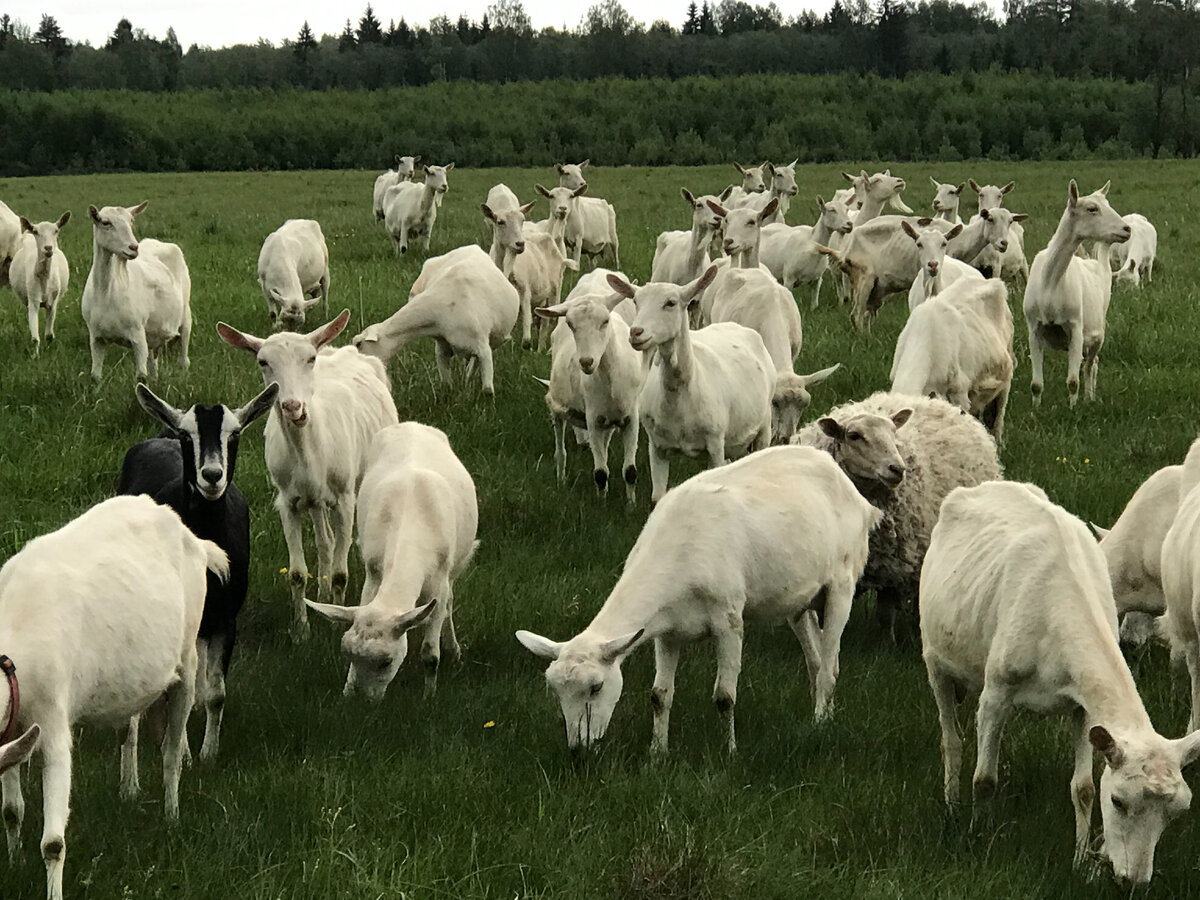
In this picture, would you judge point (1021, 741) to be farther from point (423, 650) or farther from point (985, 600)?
point (423, 650)

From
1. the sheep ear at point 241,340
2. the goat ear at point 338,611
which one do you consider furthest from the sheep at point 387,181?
the goat ear at point 338,611

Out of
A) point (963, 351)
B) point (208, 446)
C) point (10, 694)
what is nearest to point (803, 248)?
point (963, 351)

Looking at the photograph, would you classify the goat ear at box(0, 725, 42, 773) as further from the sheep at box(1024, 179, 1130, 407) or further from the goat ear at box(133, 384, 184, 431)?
the sheep at box(1024, 179, 1130, 407)

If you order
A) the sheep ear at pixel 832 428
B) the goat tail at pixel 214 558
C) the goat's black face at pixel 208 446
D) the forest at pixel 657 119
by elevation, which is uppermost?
the forest at pixel 657 119

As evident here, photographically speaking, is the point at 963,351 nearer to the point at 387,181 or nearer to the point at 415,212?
the point at 415,212

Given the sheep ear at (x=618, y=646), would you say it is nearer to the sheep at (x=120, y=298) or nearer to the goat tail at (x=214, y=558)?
the goat tail at (x=214, y=558)

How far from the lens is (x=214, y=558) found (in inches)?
249

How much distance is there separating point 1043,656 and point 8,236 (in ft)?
51.6

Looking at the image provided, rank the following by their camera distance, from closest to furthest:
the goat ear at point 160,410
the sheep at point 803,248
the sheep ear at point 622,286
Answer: the goat ear at point 160,410 → the sheep ear at point 622,286 → the sheep at point 803,248

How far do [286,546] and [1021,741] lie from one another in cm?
508

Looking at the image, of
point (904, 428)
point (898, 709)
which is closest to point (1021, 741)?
point (898, 709)

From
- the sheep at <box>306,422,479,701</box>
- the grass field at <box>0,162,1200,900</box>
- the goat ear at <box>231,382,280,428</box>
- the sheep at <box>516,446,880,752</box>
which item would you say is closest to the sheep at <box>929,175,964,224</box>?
the grass field at <box>0,162,1200,900</box>

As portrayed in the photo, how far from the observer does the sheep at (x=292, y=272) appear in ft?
53.9

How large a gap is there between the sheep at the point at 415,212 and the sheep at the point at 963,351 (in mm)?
13691
